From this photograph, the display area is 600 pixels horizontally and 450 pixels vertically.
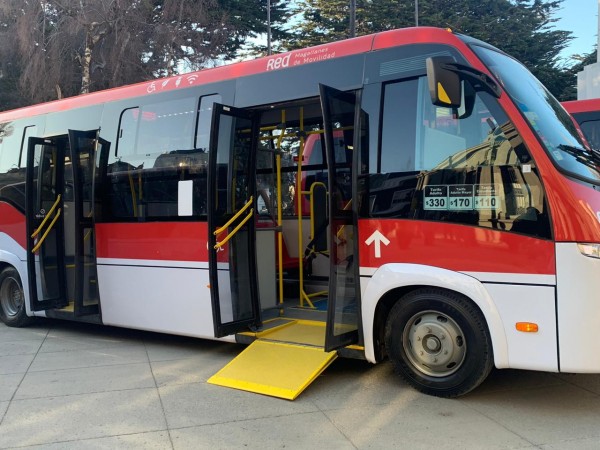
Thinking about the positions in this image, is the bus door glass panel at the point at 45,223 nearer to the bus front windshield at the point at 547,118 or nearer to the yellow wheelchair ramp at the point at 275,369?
the yellow wheelchair ramp at the point at 275,369

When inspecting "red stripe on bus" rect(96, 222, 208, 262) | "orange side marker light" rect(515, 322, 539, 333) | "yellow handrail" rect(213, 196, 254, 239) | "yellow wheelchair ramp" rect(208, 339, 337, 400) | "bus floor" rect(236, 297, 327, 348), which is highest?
"yellow handrail" rect(213, 196, 254, 239)

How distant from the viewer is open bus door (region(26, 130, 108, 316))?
22.4ft

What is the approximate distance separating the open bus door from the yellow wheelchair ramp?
2594mm

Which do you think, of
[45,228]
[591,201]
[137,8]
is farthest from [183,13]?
[591,201]

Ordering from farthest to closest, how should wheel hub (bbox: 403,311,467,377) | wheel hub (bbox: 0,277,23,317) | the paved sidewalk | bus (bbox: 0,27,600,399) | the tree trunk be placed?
the tree trunk
wheel hub (bbox: 0,277,23,317)
wheel hub (bbox: 403,311,467,377)
bus (bbox: 0,27,600,399)
the paved sidewalk

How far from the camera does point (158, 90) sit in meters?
6.48

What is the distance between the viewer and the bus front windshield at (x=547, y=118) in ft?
13.5

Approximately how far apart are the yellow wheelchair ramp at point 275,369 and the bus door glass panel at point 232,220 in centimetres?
39

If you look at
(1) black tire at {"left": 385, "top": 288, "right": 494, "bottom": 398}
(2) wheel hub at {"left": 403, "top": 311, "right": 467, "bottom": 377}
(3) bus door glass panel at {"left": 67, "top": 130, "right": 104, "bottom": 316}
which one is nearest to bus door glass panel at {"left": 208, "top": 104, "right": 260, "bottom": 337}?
(1) black tire at {"left": 385, "top": 288, "right": 494, "bottom": 398}

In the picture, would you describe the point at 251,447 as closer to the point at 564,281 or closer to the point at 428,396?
the point at 428,396

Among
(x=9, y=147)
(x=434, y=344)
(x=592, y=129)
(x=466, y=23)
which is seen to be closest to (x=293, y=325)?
(x=434, y=344)

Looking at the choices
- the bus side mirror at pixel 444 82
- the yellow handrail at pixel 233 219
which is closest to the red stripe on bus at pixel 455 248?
the bus side mirror at pixel 444 82

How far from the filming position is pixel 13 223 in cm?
793

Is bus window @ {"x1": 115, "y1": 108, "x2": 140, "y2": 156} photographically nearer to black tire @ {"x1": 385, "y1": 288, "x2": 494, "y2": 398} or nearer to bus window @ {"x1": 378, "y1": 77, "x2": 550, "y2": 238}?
bus window @ {"x1": 378, "y1": 77, "x2": 550, "y2": 238}
